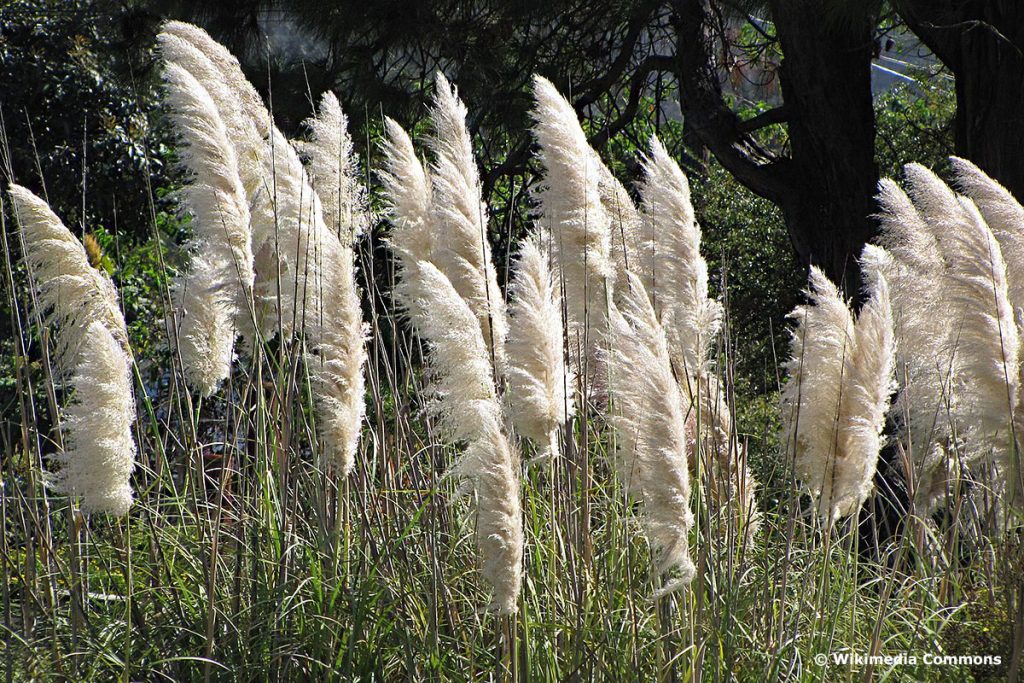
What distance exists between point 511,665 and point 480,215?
1.03 metres

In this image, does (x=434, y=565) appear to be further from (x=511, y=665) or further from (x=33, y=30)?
(x=33, y=30)

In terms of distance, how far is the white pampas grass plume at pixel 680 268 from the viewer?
2.53 meters

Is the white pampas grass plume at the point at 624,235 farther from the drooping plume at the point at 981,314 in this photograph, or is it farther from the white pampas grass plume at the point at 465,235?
the drooping plume at the point at 981,314

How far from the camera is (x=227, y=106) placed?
2.89 meters

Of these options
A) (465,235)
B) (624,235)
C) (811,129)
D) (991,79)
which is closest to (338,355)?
(465,235)

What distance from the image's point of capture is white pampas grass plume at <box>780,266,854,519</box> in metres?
2.37

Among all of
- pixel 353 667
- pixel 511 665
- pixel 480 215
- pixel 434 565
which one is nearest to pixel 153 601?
pixel 353 667

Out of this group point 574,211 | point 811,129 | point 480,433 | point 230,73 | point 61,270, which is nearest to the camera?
point 480,433

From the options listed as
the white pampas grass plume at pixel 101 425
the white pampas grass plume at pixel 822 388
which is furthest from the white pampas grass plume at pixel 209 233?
the white pampas grass plume at pixel 822 388

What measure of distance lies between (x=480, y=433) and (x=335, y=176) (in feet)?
3.90

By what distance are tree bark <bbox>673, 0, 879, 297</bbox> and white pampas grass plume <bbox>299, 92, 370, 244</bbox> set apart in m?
3.46

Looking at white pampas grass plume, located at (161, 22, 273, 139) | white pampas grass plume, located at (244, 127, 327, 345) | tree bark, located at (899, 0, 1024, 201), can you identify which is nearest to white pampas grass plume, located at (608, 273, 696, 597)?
white pampas grass plume, located at (244, 127, 327, 345)

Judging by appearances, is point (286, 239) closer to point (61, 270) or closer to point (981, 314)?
point (61, 270)

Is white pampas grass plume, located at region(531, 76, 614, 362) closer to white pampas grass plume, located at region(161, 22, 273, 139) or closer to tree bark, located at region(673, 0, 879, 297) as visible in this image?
white pampas grass plume, located at region(161, 22, 273, 139)
